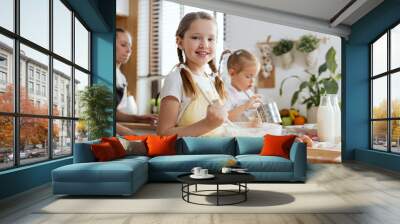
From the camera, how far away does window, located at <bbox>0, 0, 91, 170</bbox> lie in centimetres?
445

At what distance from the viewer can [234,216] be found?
3562 mm

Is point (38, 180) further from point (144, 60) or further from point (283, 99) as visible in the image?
point (283, 99)

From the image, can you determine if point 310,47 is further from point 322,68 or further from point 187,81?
point 187,81

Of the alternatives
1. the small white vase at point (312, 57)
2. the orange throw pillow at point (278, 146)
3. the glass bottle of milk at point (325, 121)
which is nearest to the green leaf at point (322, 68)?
the small white vase at point (312, 57)

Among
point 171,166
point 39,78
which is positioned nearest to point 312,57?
point 171,166

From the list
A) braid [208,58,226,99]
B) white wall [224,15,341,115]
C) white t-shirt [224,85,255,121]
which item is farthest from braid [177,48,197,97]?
white wall [224,15,341,115]

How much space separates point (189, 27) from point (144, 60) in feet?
3.64

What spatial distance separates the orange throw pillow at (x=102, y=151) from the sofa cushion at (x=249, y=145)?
80.9 inches

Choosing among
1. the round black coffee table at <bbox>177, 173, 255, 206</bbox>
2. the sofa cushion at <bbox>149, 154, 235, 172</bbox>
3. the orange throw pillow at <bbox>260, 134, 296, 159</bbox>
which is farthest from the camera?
the orange throw pillow at <bbox>260, 134, 296, 159</bbox>

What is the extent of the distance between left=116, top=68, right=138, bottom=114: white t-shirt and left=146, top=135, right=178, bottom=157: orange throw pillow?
6.46 feet

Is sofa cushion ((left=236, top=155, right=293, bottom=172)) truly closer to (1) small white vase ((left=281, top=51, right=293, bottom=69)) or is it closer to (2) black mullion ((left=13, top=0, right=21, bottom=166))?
(2) black mullion ((left=13, top=0, right=21, bottom=166))

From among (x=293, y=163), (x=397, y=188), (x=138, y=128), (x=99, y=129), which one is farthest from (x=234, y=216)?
(x=138, y=128)

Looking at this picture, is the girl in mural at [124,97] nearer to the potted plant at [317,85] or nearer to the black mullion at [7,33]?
the potted plant at [317,85]

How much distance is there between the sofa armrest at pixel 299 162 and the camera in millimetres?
5426
